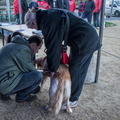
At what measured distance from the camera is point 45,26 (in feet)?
5.59

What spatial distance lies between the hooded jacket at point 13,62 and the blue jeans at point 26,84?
7 cm

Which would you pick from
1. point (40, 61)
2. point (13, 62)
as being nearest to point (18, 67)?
point (13, 62)

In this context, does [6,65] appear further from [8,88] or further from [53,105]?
[53,105]

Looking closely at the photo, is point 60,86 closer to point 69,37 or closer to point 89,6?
point 69,37

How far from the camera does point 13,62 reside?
198 centimetres

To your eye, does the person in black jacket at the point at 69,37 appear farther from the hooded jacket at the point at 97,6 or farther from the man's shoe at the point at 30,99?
the hooded jacket at the point at 97,6

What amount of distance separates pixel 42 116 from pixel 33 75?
Result: 0.58 metres

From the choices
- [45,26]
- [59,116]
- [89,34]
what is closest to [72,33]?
[89,34]

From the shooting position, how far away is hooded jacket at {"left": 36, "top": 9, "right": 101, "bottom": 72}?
1697 mm

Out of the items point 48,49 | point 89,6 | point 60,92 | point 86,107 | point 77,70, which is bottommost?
point 86,107

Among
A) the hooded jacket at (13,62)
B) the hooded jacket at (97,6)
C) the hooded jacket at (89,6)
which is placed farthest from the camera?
the hooded jacket at (97,6)

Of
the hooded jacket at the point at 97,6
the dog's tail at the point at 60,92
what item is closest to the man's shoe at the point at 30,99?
the dog's tail at the point at 60,92

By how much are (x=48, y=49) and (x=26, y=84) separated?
662 millimetres

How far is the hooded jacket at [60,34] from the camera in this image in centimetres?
170
